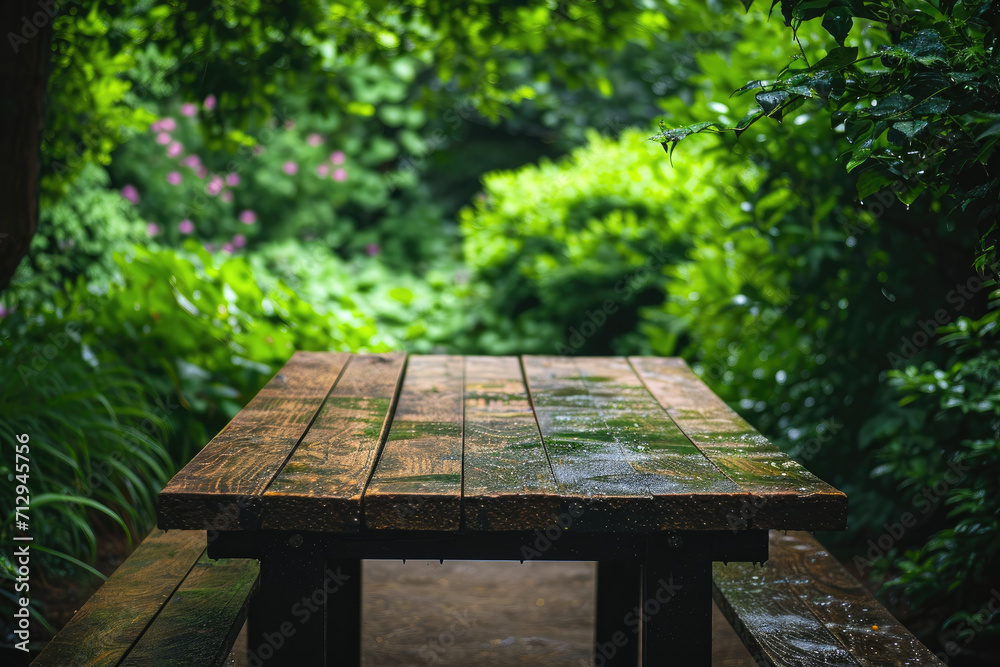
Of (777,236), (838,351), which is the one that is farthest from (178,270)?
(838,351)

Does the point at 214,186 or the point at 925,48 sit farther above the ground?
the point at 925,48

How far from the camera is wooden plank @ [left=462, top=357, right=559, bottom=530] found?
1.24 m

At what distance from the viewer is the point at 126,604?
5.75 feet

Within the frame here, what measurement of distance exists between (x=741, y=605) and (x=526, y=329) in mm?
3467

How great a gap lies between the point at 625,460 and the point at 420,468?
36 centimetres

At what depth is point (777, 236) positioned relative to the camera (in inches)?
115

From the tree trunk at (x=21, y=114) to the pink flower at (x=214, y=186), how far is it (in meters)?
4.04

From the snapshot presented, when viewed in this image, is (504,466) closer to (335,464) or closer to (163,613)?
(335,464)

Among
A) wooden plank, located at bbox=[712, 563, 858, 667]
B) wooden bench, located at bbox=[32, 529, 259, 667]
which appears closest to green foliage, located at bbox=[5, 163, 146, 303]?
wooden bench, located at bbox=[32, 529, 259, 667]

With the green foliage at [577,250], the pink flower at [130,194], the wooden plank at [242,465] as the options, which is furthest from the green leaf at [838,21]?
the pink flower at [130,194]

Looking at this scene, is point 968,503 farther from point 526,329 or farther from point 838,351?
point 526,329

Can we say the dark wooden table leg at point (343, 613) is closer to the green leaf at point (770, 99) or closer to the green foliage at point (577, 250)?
the green leaf at point (770, 99)

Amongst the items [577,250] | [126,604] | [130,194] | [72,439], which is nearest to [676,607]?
[126,604]

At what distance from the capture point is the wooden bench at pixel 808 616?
1563 millimetres
